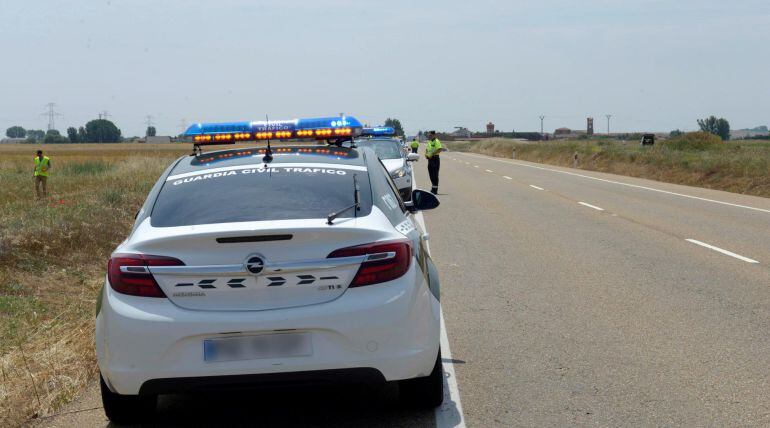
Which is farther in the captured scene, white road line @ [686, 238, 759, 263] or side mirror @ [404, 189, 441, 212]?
white road line @ [686, 238, 759, 263]

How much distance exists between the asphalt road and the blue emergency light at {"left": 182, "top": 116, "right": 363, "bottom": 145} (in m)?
1.76

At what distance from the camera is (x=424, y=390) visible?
199 inches

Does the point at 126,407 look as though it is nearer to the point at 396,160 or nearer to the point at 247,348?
the point at 247,348

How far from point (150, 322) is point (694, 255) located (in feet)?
28.6

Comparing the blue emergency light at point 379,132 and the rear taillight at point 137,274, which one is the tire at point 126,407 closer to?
the rear taillight at point 137,274

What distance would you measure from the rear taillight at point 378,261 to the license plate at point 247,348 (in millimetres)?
464

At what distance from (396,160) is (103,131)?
13324 cm

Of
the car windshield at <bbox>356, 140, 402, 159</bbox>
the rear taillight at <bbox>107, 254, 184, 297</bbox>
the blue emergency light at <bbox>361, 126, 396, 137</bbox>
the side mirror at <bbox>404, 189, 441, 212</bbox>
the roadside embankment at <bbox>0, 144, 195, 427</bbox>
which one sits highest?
the blue emergency light at <bbox>361, 126, 396, 137</bbox>

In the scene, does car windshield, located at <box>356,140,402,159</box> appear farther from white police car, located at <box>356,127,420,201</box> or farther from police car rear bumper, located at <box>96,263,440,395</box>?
police car rear bumper, located at <box>96,263,440,395</box>

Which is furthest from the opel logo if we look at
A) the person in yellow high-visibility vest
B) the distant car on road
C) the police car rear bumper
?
the person in yellow high-visibility vest

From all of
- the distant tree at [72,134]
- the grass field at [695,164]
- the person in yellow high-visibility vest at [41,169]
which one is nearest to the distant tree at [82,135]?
the distant tree at [72,134]

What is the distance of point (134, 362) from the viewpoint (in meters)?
4.48

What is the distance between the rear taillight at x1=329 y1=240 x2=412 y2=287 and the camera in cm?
449

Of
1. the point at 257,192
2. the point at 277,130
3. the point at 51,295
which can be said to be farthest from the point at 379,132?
the point at 257,192
